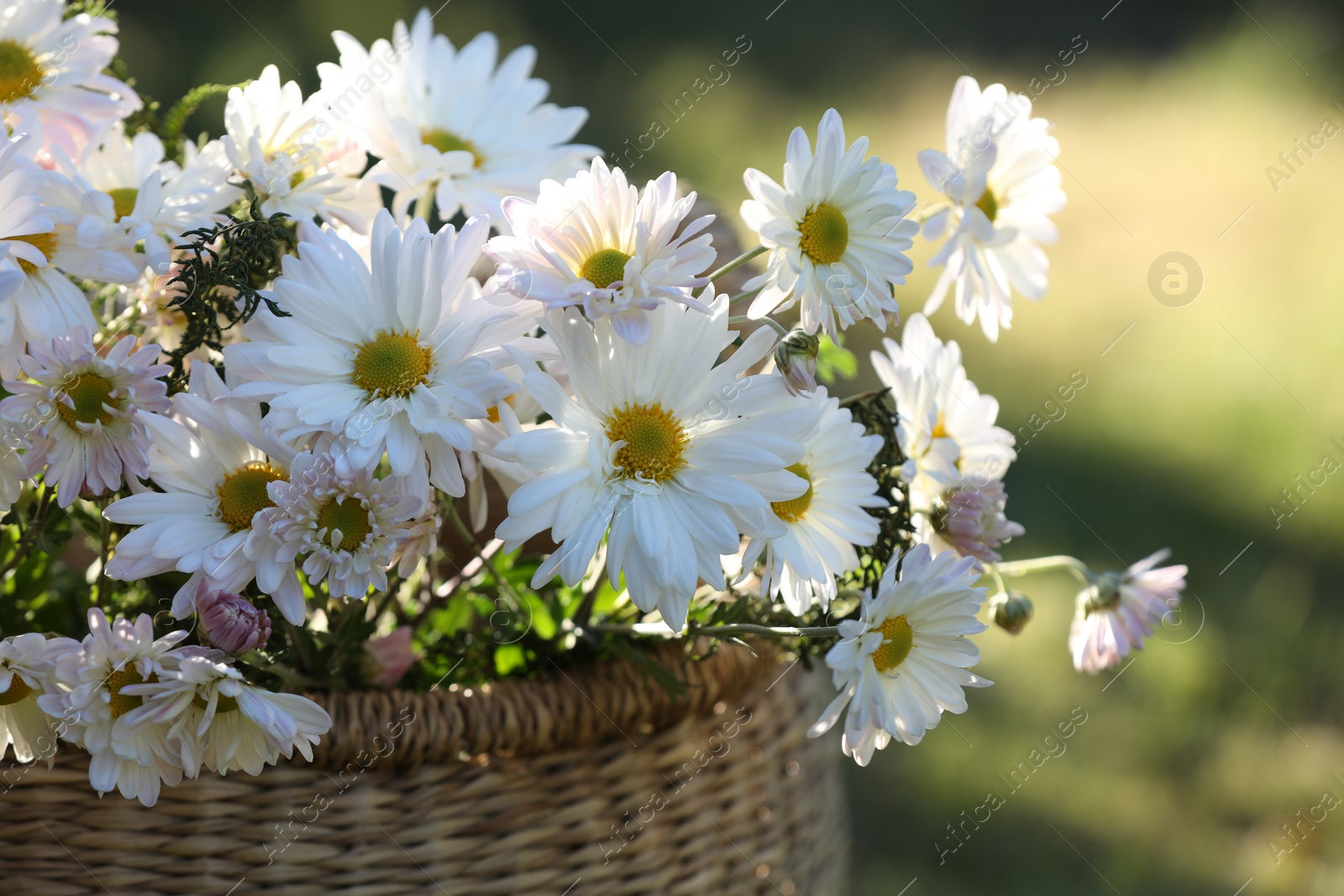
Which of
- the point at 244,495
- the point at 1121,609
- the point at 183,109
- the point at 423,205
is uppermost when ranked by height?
the point at 183,109

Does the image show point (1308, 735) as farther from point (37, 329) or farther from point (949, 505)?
point (37, 329)

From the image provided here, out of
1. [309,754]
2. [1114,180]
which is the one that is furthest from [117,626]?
[1114,180]

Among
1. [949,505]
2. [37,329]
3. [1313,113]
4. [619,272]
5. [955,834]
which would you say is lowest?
[955,834]

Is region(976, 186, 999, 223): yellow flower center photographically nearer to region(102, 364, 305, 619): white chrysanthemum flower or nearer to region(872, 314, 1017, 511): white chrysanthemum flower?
region(872, 314, 1017, 511): white chrysanthemum flower

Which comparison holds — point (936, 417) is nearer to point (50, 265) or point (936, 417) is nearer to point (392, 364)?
point (392, 364)

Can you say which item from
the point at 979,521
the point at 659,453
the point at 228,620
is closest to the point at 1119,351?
the point at 979,521

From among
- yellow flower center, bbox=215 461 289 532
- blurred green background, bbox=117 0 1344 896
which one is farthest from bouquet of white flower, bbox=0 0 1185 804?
blurred green background, bbox=117 0 1344 896
